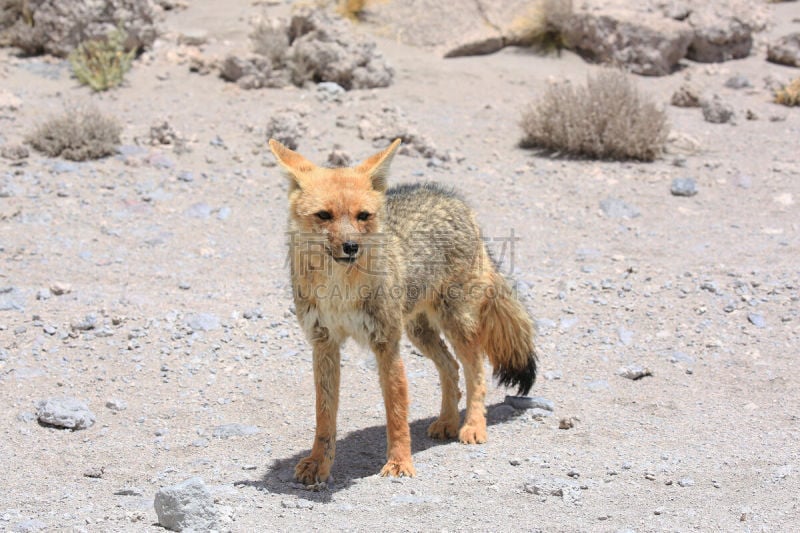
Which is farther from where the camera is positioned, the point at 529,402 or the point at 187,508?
the point at 529,402

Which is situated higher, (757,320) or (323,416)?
(323,416)

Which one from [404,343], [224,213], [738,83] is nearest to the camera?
[404,343]

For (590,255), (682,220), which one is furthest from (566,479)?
(682,220)

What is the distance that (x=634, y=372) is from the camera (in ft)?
21.5

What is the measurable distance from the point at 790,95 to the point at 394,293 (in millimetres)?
9523

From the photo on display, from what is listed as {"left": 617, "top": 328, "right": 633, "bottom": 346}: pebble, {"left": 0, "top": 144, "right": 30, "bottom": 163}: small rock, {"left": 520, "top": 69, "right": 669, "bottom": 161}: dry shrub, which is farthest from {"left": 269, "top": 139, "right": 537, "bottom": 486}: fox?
{"left": 0, "top": 144, "right": 30, "bottom": 163}: small rock

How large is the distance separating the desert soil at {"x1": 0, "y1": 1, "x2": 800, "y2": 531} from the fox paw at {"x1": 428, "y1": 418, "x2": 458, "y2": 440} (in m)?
0.11

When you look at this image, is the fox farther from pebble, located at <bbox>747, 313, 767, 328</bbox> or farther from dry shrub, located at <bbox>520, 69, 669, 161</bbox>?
dry shrub, located at <bbox>520, 69, 669, 161</bbox>

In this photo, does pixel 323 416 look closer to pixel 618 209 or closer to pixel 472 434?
pixel 472 434

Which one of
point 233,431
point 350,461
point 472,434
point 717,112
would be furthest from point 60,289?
point 717,112

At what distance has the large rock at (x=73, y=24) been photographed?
12070 mm

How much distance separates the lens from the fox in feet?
15.5

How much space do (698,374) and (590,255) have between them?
7.42ft

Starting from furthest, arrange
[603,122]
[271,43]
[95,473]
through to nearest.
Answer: [271,43] < [603,122] < [95,473]
